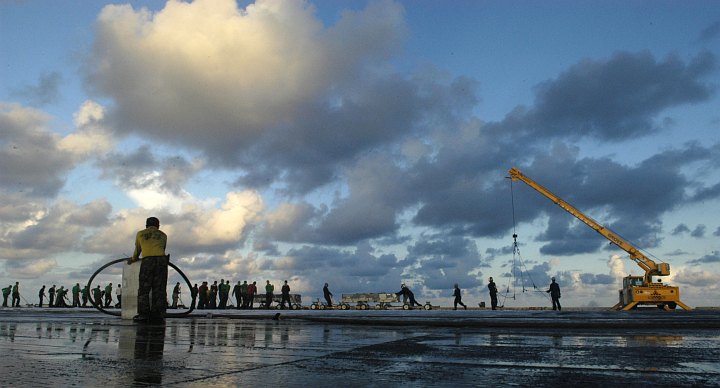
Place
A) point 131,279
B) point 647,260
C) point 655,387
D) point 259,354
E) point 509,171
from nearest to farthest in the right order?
point 655,387 → point 259,354 → point 131,279 → point 647,260 → point 509,171

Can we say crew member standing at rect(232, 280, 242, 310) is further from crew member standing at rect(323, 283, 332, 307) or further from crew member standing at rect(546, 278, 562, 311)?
crew member standing at rect(546, 278, 562, 311)

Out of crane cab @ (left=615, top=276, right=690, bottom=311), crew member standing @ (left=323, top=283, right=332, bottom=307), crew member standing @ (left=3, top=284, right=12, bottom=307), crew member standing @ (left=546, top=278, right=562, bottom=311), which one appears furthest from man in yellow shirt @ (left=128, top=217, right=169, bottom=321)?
crew member standing @ (left=3, top=284, right=12, bottom=307)

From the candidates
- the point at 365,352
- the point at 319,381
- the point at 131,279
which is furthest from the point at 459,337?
the point at 131,279

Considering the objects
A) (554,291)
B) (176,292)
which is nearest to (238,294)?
(176,292)

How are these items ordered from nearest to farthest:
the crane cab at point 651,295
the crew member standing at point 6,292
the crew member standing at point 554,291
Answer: the crew member standing at point 554,291 → the crane cab at point 651,295 → the crew member standing at point 6,292

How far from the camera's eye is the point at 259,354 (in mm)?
4402

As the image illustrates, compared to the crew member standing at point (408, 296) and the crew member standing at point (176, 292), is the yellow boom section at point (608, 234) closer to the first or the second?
the crew member standing at point (408, 296)

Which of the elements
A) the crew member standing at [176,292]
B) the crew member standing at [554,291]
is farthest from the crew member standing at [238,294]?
the crew member standing at [554,291]

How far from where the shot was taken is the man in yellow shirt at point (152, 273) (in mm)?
8867

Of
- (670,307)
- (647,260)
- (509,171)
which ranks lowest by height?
(670,307)

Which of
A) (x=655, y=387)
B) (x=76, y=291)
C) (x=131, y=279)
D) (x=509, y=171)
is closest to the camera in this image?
(x=655, y=387)

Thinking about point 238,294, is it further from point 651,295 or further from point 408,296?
point 651,295

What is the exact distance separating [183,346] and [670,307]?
37.5 meters

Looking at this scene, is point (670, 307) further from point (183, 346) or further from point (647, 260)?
point (183, 346)
